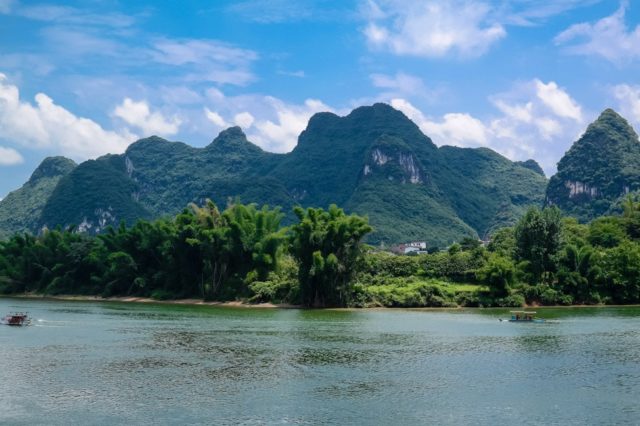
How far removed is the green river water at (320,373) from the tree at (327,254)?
44.8ft

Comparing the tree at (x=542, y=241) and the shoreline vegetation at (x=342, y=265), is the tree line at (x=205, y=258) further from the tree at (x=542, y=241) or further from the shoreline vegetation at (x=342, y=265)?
the tree at (x=542, y=241)

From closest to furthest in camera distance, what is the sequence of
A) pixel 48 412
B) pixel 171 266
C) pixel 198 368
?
pixel 48 412 → pixel 198 368 → pixel 171 266

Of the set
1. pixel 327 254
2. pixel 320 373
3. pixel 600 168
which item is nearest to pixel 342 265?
pixel 327 254

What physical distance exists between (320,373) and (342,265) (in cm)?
3021

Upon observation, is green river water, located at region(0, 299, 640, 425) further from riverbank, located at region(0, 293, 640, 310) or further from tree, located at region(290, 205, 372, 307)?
riverbank, located at region(0, 293, 640, 310)

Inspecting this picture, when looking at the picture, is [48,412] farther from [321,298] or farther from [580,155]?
[580,155]

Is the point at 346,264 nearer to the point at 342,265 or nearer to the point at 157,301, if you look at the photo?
the point at 342,265

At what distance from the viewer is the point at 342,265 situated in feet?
175

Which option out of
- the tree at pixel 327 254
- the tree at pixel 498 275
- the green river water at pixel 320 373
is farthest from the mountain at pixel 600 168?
the green river water at pixel 320 373

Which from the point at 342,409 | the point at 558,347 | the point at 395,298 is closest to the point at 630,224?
the point at 395,298

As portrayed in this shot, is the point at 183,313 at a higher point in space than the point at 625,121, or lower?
lower

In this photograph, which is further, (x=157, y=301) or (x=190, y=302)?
(x=157, y=301)

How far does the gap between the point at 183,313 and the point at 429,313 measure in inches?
711

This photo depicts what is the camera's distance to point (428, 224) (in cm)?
17012
